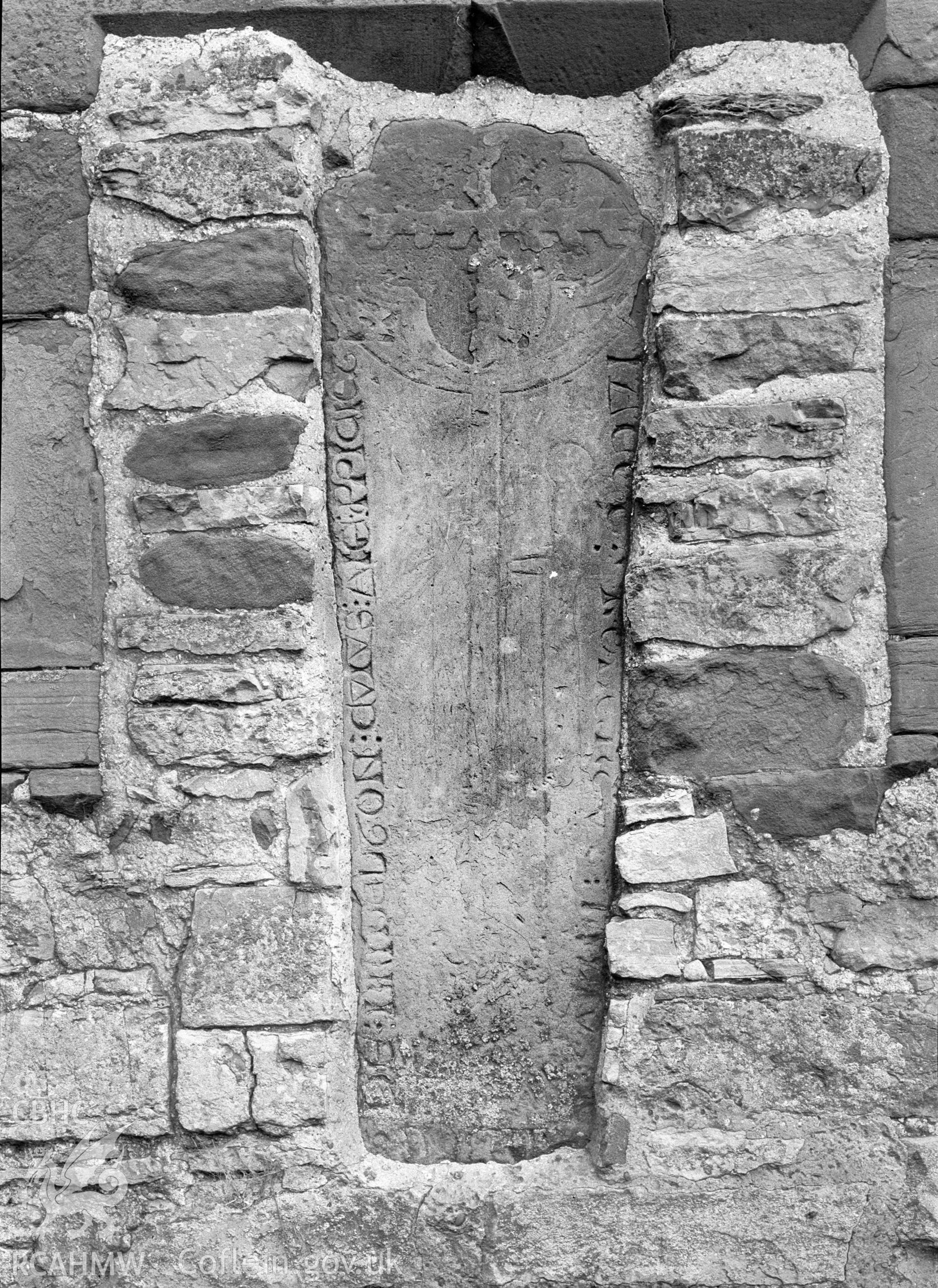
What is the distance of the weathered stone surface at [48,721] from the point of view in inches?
82.7

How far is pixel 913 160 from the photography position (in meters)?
2.14

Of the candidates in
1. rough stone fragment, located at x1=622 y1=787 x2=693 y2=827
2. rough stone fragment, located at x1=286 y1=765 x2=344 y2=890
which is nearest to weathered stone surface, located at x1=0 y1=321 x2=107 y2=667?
rough stone fragment, located at x1=286 y1=765 x2=344 y2=890

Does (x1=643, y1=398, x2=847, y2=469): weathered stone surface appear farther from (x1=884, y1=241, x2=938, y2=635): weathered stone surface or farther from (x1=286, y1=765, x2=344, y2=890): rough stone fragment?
(x1=286, y1=765, x2=344, y2=890): rough stone fragment

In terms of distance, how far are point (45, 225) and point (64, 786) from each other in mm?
1109

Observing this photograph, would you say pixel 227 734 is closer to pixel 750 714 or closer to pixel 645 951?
pixel 645 951

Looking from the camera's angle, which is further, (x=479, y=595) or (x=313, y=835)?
(x=479, y=595)

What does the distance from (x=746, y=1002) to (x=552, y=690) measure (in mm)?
707

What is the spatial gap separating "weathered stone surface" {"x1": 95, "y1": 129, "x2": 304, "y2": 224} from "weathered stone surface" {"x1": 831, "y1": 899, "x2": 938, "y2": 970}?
1.79 m

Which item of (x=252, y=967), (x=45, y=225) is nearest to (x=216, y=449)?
(x=45, y=225)

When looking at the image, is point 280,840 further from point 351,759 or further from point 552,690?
point 552,690

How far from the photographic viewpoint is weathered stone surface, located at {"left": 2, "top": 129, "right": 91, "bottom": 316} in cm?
215

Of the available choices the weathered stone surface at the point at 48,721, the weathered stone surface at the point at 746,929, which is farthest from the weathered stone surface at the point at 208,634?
the weathered stone surface at the point at 746,929

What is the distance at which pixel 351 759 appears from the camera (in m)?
2.23

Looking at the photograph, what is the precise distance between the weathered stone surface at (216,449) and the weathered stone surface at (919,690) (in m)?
1.27
